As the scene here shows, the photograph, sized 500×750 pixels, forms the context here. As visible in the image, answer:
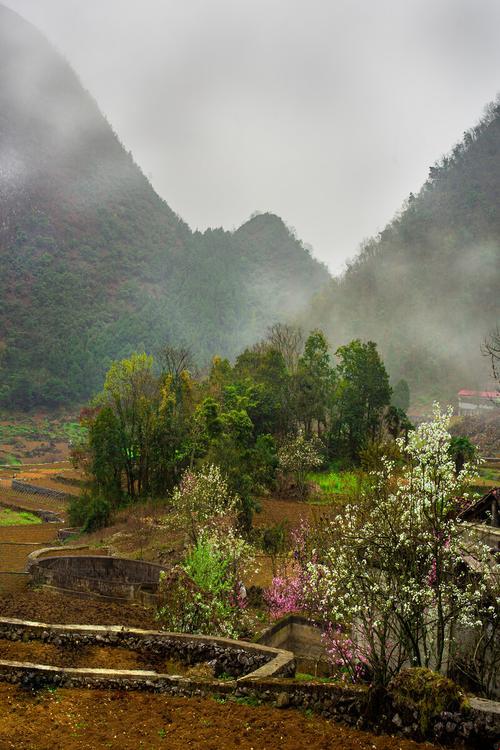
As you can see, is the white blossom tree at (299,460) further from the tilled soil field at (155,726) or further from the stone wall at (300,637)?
the tilled soil field at (155,726)

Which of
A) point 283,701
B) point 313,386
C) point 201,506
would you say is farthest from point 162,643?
point 313,386

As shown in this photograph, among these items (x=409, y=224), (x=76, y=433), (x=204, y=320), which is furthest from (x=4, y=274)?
(x=409, y=224)

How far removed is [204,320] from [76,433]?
7340cm

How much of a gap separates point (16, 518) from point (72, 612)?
96.7 ft

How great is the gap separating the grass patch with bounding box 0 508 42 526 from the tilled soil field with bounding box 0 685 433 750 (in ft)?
114

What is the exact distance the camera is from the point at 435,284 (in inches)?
4402

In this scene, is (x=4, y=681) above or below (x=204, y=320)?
below

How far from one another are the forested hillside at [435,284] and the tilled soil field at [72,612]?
80.9 meters

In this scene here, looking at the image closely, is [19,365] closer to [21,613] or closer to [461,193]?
[461,193]

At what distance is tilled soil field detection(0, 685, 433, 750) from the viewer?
844 centimetres

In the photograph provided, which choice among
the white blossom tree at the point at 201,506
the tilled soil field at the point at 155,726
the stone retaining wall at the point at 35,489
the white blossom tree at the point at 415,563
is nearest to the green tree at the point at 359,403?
the stone retaining wall at the point at 35,489

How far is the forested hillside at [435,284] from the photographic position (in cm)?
10019

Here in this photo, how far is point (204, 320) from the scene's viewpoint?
17188 cm

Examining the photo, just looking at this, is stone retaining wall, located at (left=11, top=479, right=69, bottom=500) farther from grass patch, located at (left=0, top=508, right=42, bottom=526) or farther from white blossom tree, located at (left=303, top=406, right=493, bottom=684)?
white blossom tree, located at (left=303, top=406, right=493, bottom=684)
